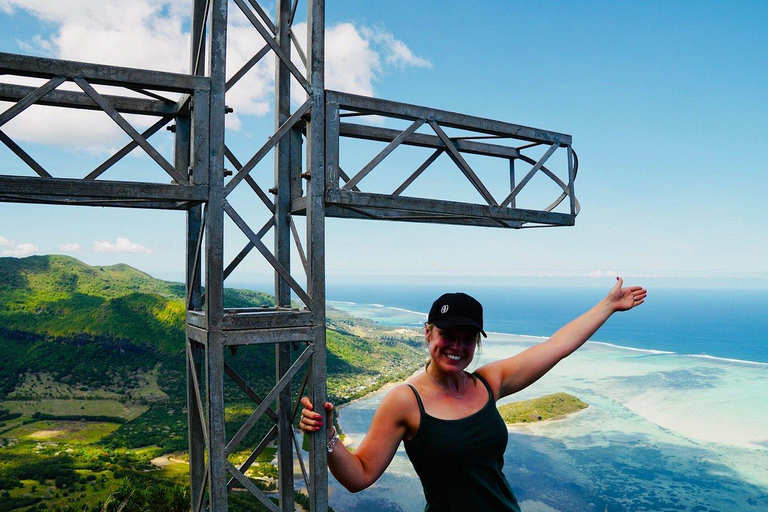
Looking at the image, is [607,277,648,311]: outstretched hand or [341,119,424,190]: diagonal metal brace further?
[341,119,424,190]: diagonal metal brace

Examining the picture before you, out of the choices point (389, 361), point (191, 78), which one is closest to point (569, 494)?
point (389, 361)

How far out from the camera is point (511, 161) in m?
6.32

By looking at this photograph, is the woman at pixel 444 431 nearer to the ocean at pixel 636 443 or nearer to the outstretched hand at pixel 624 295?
the outstretched hand at pixel 624 295

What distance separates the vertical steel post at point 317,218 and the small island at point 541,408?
210ft

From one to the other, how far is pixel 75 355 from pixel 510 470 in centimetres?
4591

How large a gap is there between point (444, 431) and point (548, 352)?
0.80 meters

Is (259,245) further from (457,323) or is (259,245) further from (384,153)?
(457,323)

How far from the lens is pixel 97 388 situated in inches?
2242

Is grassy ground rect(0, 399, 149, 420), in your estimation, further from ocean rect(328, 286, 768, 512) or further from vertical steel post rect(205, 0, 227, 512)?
vertical steel post rect(205, 0, 227, 512)

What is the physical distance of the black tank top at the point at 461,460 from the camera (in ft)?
6.85

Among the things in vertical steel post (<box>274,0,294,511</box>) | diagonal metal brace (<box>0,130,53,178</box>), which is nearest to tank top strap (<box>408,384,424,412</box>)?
vertical steel post (<box>274,0,294,511</box>)

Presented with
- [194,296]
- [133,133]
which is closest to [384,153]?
[133,133]

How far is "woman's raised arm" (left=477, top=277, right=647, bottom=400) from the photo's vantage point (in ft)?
8.31

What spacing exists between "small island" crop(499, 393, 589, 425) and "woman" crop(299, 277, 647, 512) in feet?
216
